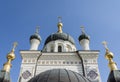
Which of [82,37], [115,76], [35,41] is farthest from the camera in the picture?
[82,37]

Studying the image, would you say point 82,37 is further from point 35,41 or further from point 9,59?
point 9,59

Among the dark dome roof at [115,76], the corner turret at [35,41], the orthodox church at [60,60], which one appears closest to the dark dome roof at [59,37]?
the orthodox church at [60,60]

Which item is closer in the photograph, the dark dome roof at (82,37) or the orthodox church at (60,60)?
the orthodox church at (60,60)

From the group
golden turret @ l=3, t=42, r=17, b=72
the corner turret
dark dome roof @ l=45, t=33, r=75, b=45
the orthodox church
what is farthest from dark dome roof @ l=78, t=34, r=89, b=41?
golden turret @ l=3, t=42, r=17, b=72

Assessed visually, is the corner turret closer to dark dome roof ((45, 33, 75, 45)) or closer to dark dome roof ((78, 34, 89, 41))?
dark dome roof ((45, 33, 75, 45))

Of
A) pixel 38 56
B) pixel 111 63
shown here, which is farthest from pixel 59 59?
pixel 111 63

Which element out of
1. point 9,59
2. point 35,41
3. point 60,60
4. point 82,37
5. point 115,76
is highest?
point 82,37

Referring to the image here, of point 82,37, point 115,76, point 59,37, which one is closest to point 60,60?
point 82,37

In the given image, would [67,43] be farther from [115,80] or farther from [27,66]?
[115,80]

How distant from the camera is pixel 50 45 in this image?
1714 cm

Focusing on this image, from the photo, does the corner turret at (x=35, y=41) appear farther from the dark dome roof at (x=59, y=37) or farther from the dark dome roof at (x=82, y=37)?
the dark dome roof at (x=82, y=37)

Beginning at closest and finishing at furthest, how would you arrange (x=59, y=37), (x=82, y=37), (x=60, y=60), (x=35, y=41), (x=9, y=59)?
(x=9, y=59), (x=60, y=60), (x=35, y=41), (x=82, y=37), (x=59, y=37)

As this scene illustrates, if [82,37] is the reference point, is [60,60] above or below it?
below

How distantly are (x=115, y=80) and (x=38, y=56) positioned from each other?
8.06m
